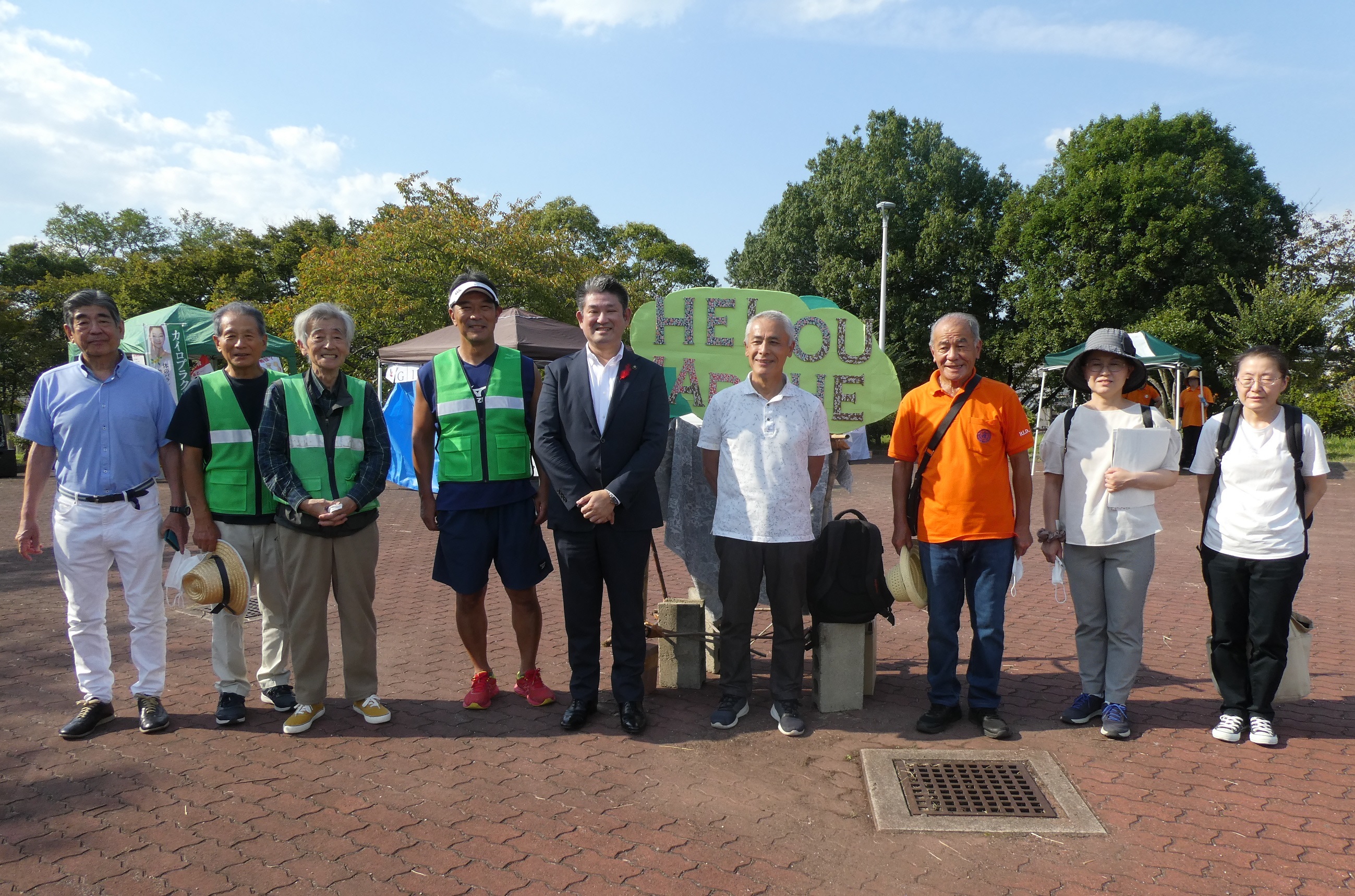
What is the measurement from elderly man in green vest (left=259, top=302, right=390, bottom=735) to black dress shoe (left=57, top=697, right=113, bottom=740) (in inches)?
35.5

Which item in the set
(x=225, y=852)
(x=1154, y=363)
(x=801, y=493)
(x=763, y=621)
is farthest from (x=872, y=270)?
(x=225, y=852)

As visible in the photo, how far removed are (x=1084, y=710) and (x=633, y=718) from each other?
2193 mm

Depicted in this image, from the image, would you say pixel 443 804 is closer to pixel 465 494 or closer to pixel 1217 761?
pixel 465 494

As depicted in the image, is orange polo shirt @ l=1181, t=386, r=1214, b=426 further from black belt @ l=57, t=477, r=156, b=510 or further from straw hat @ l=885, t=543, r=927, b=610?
black belt @ l=57, t=477, r=156, b=510

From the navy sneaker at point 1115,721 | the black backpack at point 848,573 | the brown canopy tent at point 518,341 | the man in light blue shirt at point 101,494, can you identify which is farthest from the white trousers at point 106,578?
the brown canopy tent at point 518,341

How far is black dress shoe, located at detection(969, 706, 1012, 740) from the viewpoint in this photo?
3.90 m

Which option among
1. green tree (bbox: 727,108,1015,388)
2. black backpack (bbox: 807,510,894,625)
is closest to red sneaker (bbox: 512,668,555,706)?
black backpack (bbox: 807,510,894,625)

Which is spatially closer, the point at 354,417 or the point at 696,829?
the point at 696,829

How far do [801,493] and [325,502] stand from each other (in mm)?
2226

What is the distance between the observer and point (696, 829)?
313 centimetres

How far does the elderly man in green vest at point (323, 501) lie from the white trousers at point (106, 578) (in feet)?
2.07

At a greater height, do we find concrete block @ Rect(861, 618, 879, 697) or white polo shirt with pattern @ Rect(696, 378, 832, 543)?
white polo shirt with pattern @ Rect(696, 378, 832, 543)

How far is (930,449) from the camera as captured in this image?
396 cm

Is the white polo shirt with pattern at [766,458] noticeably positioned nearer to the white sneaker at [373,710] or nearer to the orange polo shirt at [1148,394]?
the white sneaker at [373,710]
